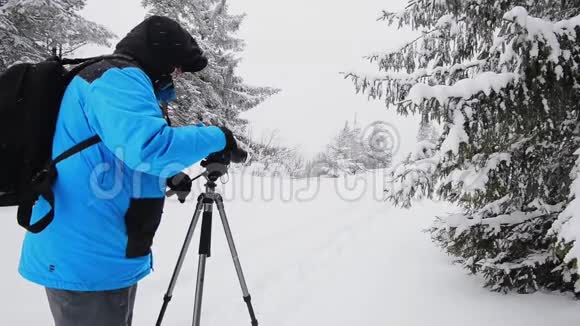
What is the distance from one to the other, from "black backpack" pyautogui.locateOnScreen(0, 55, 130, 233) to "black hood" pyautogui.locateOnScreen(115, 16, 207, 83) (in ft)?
1.31

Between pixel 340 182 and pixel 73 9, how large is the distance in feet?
42.6

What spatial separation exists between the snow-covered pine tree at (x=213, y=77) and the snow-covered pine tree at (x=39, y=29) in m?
2.86

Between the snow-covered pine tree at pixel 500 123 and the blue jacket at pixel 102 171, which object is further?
the snow-covered pine tree at pixel 500 123

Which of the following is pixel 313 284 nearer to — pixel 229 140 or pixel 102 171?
pixel 229 140

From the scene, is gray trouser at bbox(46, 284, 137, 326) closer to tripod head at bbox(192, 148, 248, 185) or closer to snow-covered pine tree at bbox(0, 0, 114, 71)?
tripod head at bbox(192, 148, 248, 185)

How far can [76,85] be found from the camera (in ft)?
5.24

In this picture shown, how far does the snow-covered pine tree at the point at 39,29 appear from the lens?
11.5 metres

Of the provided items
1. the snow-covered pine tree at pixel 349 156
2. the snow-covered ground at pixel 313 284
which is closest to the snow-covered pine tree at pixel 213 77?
the snow-covered ground at pixel 313 284

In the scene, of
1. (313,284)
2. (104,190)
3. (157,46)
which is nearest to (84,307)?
(104,190)

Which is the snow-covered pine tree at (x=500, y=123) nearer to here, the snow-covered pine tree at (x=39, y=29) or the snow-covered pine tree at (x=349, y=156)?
the snow-covered pine tree at (x=39, y=29)

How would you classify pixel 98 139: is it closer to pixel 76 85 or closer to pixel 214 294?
pixel 76 85

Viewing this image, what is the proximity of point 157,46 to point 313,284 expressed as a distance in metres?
3.96

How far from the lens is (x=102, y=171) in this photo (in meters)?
1.60

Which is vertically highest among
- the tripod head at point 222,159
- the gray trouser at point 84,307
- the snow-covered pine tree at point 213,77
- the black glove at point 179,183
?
the snow-covered pine tree at point 213,77
